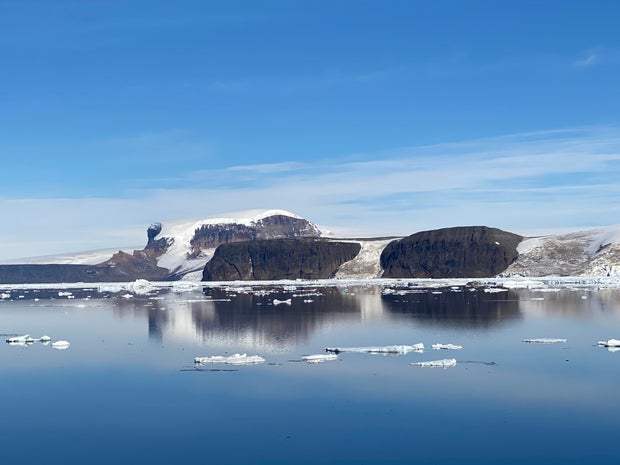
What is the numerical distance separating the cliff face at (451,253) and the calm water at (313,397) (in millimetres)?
78028

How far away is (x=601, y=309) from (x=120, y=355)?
29.4m

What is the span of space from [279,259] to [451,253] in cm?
3401

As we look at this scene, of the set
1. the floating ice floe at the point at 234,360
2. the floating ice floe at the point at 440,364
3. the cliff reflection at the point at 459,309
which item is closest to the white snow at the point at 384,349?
the floating ice floe at the point at 440,364

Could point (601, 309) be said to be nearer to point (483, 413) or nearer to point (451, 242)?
point (483, 413)

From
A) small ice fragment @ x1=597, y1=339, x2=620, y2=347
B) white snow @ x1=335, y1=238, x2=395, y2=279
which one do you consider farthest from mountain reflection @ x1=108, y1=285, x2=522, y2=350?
white snow @ x1=335, y1=238, x2=395, y2=279

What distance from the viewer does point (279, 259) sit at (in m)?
138

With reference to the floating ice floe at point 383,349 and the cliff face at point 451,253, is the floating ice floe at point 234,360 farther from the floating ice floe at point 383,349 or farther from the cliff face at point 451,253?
the cliff face at point 451,253

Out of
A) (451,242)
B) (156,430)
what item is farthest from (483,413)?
(451,242)

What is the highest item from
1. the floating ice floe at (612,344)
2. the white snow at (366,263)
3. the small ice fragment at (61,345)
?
the white snow at (366,263)

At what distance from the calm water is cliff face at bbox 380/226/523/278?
78.0 metres

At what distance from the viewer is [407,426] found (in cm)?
1766

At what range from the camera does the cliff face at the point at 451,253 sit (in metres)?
115

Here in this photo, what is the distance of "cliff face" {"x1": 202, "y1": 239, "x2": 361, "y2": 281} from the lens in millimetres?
132875

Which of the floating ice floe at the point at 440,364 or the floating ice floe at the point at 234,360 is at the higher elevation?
the floating ice floe at the point at 234,360
